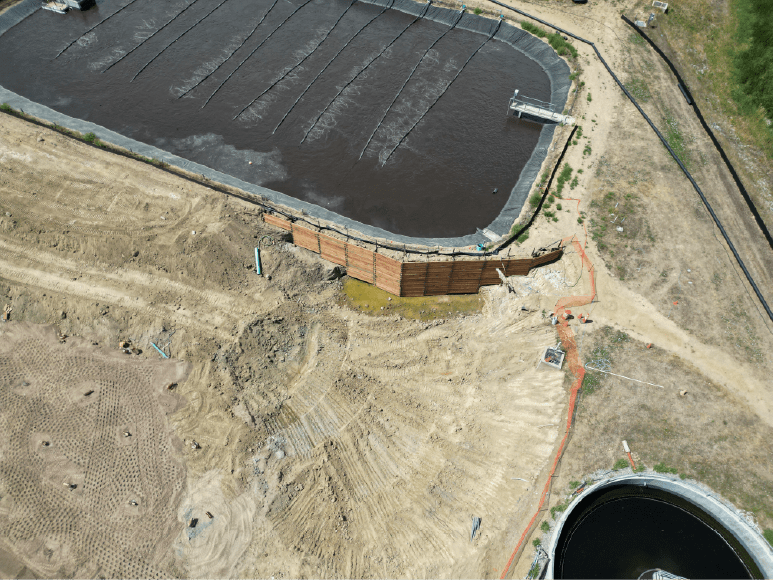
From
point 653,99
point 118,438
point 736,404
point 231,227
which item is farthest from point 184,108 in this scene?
point 736,404

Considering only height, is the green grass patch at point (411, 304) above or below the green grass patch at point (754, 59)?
below

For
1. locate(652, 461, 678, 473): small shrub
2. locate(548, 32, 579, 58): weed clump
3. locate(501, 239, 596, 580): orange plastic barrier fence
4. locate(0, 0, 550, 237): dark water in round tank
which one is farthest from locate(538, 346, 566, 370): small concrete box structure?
locate(548, 32, 579, 58): weed clump

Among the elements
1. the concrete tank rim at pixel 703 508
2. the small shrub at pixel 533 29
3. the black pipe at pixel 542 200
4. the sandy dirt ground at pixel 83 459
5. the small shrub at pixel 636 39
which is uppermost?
the small shrub at pixel 636 39

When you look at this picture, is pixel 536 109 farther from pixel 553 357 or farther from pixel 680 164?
pixel 553 357

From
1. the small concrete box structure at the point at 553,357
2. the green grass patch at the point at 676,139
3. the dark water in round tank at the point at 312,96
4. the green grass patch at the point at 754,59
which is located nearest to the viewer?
the small concrete box structure at the point at 553,357

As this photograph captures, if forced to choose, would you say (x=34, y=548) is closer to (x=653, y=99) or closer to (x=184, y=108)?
(x=184, y=108)

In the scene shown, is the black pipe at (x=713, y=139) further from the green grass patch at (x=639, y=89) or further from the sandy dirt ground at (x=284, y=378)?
the sandy dirt ground at (x=284, y=378)

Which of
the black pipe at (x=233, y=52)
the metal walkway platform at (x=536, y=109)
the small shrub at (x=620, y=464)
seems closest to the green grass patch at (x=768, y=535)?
the small shrub at (x=620, y=464)

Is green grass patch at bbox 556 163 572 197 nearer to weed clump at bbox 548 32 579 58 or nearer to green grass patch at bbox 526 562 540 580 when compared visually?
weed clump at bbox 548 32 579 58
